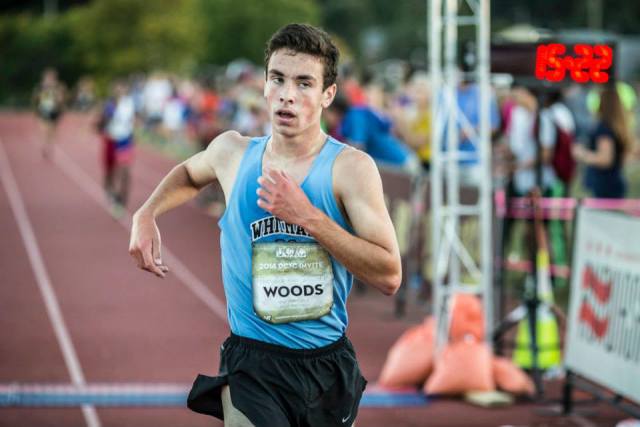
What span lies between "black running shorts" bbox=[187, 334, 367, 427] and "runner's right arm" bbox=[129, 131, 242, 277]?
41 centimetres

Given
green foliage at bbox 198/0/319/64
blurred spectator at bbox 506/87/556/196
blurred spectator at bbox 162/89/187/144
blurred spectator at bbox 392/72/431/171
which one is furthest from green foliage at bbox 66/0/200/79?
blurred spectator at bbox 506/87/556/196

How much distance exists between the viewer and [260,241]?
4.14 m

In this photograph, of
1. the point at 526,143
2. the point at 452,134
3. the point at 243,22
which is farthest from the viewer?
the point at 243,22

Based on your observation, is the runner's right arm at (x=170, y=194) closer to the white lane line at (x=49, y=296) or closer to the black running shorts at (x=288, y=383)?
the black running shorts at (x=288, y=383)

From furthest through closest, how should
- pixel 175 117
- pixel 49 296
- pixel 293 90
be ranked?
1. pixel 175 117
2. pixel 49 296
3. pixel 293 90

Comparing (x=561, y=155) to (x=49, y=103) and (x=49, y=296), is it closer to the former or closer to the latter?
(x=49, y=296)

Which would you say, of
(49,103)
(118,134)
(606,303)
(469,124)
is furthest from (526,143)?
(49,103)

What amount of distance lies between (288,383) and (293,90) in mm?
956

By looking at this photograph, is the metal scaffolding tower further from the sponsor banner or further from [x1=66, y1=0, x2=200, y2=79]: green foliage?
[x1=66, y1=0, x2=200, y2=79]: green foliage

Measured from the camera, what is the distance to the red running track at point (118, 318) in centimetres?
861

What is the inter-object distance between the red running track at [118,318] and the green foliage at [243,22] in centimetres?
5010

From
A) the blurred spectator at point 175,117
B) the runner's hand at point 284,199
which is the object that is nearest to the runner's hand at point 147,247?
the runner's hand at point 284,199

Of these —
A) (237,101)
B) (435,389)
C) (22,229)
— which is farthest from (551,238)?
(237,101)

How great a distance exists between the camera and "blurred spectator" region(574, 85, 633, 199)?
10.9 metres
